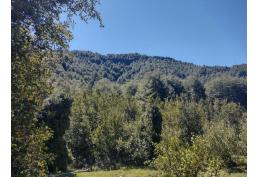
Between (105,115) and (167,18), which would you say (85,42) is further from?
(105,115)

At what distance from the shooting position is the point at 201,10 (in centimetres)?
660

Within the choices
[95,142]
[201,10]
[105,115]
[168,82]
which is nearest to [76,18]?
[201,10]

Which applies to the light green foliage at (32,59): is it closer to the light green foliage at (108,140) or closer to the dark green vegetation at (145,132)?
the dark green vegetation at (145,132)

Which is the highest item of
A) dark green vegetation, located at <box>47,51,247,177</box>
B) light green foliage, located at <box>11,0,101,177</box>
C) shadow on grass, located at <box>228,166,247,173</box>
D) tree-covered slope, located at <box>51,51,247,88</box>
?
tree-covered slope, located at <box>51,51,247,88</box>

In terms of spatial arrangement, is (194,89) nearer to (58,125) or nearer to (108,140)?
(108,140)

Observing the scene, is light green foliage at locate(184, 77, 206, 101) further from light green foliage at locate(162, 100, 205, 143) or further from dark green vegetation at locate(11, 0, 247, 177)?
light green foliage at locate(162, 100, 205, 143)

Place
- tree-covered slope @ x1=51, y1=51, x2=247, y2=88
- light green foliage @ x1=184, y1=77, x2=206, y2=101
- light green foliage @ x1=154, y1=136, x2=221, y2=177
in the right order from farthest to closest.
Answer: light green foliage @ x1=184, y1=77, x2=206, y2=101, tree-covered slope @ x1=51, y1=51, x2=247, y2=88, light green foliage @ x1=154, y1=136, x2=221, y2=177

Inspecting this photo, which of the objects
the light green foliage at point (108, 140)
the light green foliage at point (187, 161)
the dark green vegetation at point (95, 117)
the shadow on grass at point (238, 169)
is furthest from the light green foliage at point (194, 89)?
the light green foliage at point (187, 161)

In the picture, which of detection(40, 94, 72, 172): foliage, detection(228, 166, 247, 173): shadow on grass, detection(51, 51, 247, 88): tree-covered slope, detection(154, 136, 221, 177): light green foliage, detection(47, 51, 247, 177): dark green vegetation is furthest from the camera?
detection(51, 51, 247, 88): tree-covered slope

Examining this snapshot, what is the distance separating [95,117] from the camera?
1368 inches

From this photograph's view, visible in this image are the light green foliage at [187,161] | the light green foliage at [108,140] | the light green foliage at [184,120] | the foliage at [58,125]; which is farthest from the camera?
the light green foliage at [184,120]

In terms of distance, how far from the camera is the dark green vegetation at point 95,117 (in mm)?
4973

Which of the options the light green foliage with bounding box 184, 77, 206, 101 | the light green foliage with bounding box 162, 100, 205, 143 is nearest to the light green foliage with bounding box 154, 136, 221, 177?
the light green foliage with bounding box 162, 100, 205, 143

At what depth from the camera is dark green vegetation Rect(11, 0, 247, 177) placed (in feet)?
16.3
